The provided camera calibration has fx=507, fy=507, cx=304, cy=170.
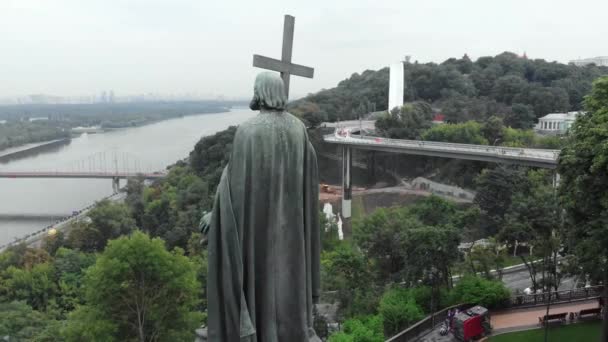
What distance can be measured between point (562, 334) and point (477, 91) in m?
67.6

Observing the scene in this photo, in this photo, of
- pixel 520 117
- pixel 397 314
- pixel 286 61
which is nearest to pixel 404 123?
pixel 520 117

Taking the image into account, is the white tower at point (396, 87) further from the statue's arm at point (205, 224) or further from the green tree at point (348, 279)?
the statue's arm at point (205, 224)

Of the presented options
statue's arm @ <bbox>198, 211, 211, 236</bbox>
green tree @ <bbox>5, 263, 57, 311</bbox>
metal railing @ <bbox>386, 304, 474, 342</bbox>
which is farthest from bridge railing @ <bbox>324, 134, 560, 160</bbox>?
green tree @ <bbox>5, 263, 57, 311</bbox>

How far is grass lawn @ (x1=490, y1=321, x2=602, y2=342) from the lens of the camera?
16.3m

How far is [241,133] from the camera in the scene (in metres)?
4.32

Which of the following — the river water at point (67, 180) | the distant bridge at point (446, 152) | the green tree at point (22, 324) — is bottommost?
the river water at point (67, 180)

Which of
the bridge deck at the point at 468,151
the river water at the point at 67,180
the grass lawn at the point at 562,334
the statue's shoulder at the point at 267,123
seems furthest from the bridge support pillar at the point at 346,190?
the statue's shoulder at the point at 267,123

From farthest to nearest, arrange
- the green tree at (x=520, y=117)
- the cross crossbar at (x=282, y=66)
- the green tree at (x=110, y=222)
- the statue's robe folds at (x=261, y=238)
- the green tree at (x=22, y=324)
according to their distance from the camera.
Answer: the green tree at (x=520, y=117), the green tree at (x=110, y=222), the green tree at (x=22, y=324), the cross crossbar at (x=282, y=66), the statue's robe folds at (x=261, y=238)

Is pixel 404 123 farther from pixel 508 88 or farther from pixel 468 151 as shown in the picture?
pixel 508 88

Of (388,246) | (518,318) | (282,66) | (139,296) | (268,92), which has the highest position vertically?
(282,66)

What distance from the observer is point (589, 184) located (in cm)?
1286

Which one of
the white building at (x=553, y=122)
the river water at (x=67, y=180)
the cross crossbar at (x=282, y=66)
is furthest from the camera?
the river water at (x=67, y=180)

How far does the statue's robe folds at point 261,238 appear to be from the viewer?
4.31 meters

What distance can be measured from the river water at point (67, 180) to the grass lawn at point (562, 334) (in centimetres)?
1196
